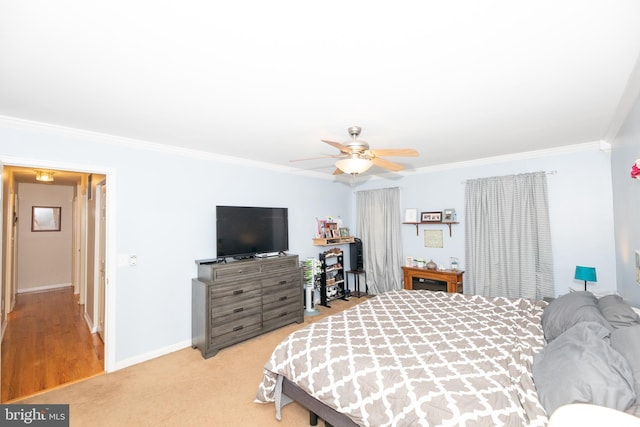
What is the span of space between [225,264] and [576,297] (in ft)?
11.5

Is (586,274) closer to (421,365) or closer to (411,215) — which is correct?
(411,215)

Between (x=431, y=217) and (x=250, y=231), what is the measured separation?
302 centimetres

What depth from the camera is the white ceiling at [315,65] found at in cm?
127

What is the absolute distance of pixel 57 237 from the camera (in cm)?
662

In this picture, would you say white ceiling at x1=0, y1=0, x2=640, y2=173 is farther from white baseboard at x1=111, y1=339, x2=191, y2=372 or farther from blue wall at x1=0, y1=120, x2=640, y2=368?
white baseboard at x1=111, y1=339, x2=191, y2=372

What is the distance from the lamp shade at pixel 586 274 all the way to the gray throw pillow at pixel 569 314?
1.13 meters

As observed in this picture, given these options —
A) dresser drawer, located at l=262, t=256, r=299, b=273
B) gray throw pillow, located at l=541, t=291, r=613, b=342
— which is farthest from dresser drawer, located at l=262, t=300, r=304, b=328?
gray throw pillow, located at l=541, t=291, r=613, b=342

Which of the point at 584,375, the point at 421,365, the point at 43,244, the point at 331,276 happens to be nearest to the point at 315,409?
the point at 421,365

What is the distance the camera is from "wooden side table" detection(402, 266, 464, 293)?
13.9ft

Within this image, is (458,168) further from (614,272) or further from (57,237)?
(57,237)

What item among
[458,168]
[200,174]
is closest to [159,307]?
[200,174]

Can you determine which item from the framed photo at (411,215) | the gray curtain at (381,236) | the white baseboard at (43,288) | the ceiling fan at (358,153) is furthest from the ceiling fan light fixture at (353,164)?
the white baseboard at (43,288)

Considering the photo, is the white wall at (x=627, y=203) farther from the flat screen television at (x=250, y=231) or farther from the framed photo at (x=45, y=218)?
the framed photo at (x=45, y=218)

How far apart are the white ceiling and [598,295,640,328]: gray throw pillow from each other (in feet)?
5.22
